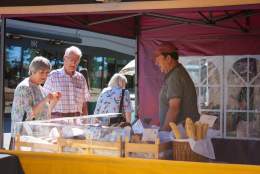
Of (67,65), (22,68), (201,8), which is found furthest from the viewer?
(22,68)

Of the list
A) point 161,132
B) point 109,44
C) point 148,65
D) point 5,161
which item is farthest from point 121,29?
point 5,161

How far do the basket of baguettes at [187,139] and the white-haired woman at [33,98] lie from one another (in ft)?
4.99

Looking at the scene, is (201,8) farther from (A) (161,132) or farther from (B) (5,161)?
(B) (5,161)

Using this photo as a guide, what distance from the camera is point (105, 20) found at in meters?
6.04

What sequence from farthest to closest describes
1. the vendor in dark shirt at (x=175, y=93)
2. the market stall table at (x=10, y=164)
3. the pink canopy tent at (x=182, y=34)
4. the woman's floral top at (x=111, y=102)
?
the woman's floral top at (x=111, y=102) → the pink canopy tent at (x=182, y=34) → the vendor in dark shirt at (x=175, y=93) → the market stall table at (x=10, y=164)

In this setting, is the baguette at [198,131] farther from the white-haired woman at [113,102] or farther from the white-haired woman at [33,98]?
the white-haired woman at [113,102]

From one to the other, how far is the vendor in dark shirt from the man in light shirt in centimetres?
129

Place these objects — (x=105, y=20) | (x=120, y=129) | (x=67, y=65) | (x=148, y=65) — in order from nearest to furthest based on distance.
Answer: (x=120, y=129) → (x=67, y=65) → (x=105, y=20) → (x=148, y=65)

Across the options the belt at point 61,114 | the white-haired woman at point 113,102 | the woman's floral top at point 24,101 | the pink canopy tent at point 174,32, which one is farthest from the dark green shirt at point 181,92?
the white-haired woman at point 113,102

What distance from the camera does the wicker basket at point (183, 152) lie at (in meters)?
3.64

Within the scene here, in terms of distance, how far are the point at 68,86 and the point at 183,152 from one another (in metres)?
2.22

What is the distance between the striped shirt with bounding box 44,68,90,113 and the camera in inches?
A: 215

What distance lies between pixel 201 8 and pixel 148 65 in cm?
372

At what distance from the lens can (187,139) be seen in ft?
12.1
